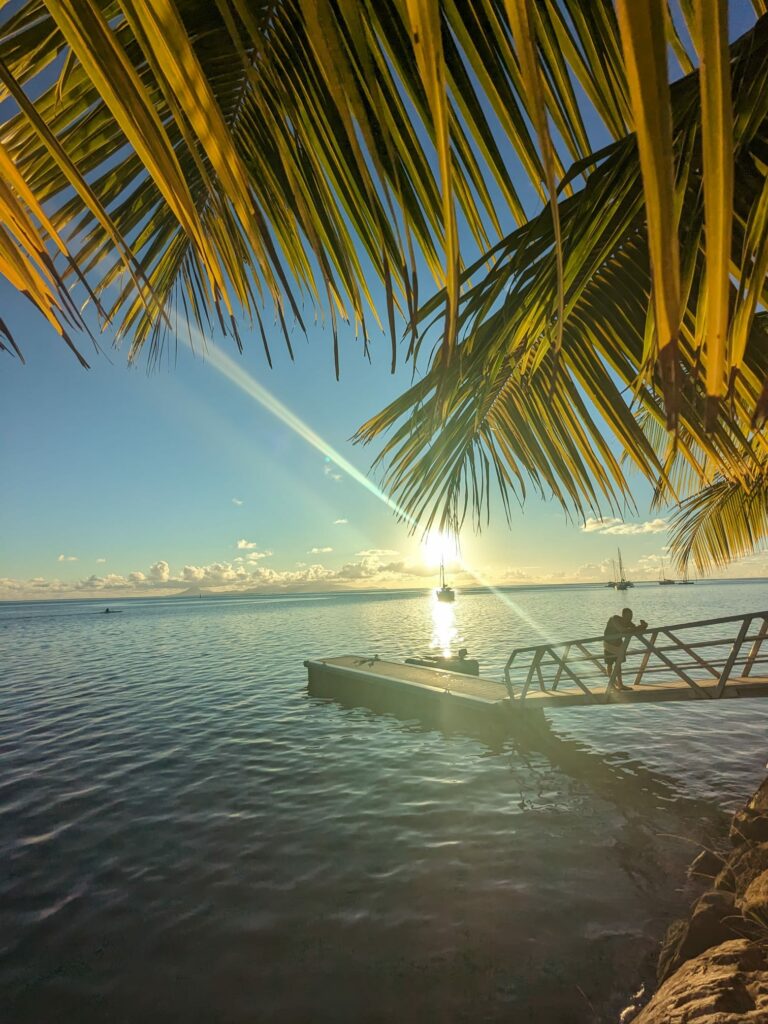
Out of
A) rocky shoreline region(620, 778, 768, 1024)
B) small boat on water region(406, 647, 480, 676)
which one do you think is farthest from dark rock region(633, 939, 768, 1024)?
small boat on water region(406, 647, 480, 676)

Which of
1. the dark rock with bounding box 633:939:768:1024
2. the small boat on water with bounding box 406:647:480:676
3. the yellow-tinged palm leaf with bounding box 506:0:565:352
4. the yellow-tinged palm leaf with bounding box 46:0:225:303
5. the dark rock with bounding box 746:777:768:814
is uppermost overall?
the yellow-tinged palm leaf with bounding box 46:0:225:303

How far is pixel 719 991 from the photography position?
3436mm

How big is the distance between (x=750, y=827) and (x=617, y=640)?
16.3 ft

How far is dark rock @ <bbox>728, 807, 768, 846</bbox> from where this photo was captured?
671 centimetres

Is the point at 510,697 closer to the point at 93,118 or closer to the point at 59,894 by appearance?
the point at 59,894

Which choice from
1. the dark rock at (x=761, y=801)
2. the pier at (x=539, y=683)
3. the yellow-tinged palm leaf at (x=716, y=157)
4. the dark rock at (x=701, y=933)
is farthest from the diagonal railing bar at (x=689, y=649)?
the yellow-tinged palm leaf at (x=716, y=157)

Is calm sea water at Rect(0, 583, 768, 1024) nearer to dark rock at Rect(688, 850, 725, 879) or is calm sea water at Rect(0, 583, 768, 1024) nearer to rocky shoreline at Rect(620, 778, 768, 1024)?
dark rock at Rect(688, 850, 725, 879)

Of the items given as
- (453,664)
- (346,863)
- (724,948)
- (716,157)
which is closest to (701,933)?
(724,948)

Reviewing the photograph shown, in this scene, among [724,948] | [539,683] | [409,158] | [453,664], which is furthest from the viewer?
[453,664]

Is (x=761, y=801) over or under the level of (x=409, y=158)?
under

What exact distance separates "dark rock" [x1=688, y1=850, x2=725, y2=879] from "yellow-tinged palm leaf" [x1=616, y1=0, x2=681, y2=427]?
365 inches

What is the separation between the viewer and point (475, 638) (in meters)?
43.3

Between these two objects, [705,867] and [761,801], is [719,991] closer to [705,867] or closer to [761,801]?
[761,801]

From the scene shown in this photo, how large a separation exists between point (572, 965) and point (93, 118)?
7.82m
